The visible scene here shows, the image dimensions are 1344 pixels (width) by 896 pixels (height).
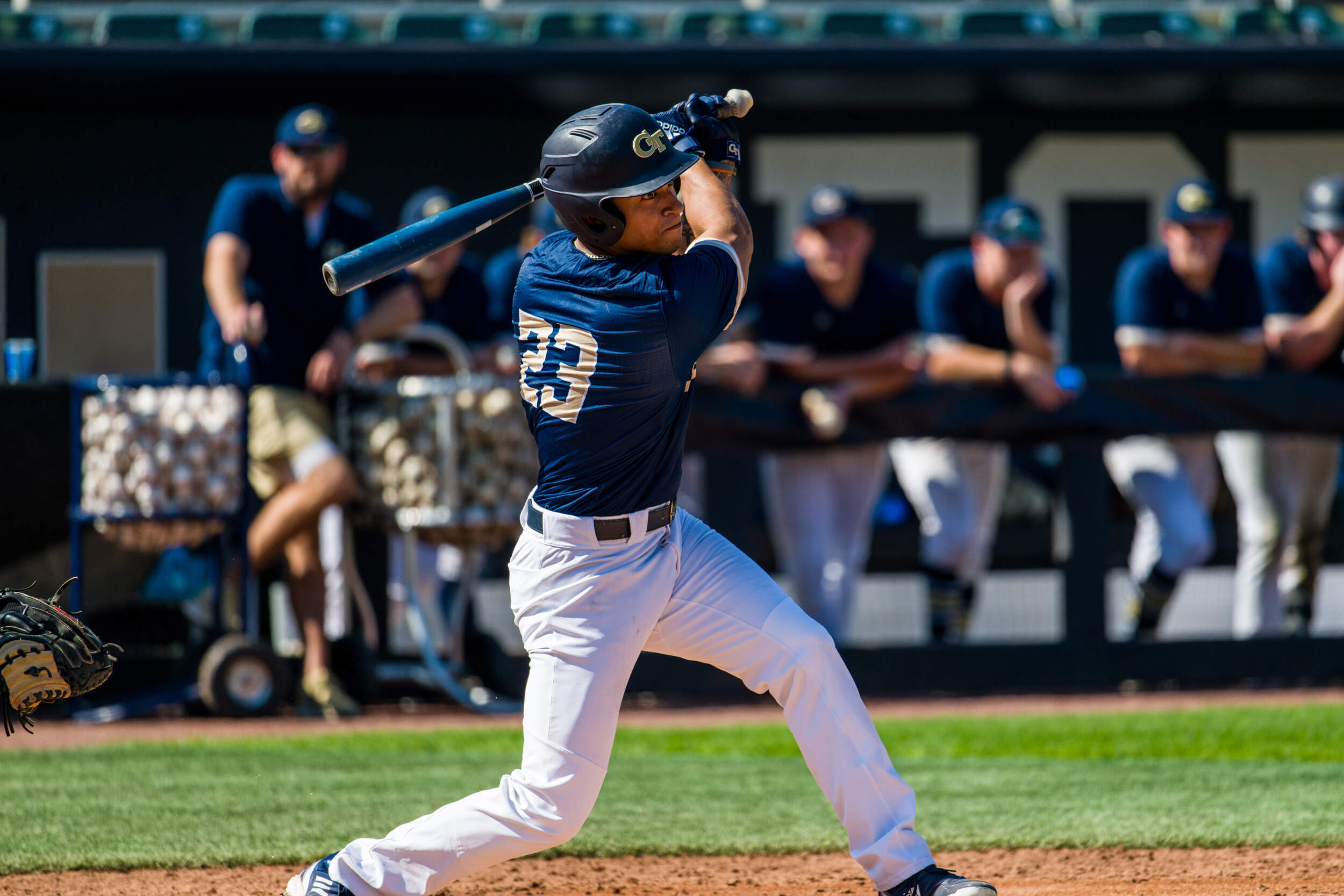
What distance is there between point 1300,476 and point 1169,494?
0.56 metres

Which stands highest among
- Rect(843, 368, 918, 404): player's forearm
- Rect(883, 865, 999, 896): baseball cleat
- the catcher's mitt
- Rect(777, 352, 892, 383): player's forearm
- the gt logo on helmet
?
the gt logo on helmet

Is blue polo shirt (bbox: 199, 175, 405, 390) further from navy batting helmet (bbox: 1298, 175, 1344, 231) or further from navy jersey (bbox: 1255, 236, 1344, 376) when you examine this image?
navy batting helmet (bbox: 1298, 175, 1344, 231)

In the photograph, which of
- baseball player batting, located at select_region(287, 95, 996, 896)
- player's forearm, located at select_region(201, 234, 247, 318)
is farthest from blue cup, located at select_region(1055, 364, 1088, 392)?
baseball player batting, located at select_region(287, 95, 996, 896)

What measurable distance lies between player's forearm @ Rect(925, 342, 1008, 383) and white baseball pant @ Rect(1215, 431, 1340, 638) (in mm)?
996

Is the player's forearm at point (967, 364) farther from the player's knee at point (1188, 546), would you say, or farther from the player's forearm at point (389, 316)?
the player's forearm at point (389, 316)

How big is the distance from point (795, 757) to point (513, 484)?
1.39 meters

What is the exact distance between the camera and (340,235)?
5.94 metres

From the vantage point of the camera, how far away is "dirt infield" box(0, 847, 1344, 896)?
136 inches

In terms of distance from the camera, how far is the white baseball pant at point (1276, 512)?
644 cm

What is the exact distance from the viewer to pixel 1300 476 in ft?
21.2

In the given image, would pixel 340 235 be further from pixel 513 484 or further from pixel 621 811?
pixel 621 811

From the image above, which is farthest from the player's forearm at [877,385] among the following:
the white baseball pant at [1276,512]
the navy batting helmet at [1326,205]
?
the navy batting helmet at [1326,205]

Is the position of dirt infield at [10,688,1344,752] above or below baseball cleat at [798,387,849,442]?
below

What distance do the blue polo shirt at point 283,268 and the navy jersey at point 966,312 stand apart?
2.07 m
